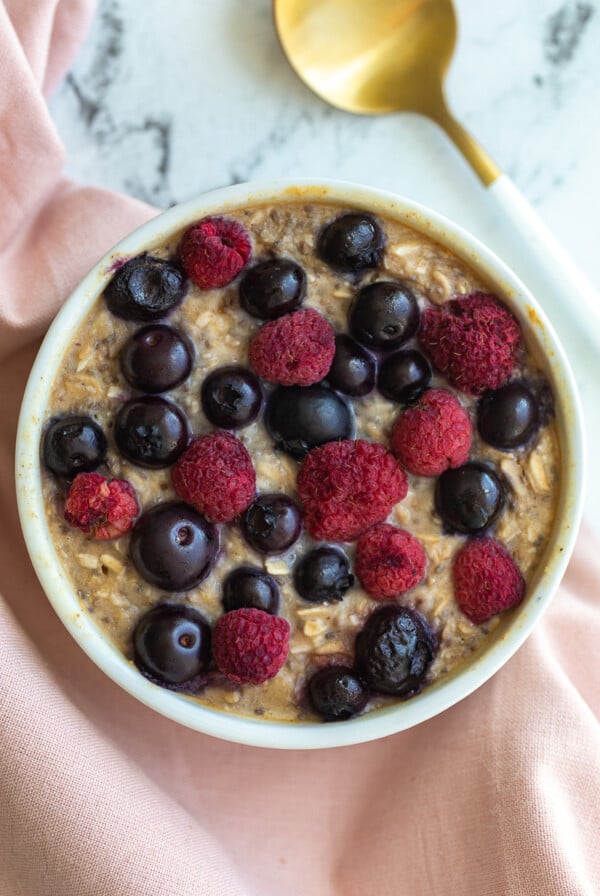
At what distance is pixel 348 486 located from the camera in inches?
49.0

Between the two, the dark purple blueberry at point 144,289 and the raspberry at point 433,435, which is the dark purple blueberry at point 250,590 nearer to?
the raspberry at point 433,435

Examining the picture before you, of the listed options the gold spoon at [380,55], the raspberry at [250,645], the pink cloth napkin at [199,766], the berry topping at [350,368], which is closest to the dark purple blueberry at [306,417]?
the berry topping at [350,368]

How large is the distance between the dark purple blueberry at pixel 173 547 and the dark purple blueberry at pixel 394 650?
0.25 meters

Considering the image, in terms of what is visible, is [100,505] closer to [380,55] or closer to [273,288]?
[273,288]

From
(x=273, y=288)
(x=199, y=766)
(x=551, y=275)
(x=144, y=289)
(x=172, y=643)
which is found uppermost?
(x=551, y=275)

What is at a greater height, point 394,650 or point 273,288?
point 273,288

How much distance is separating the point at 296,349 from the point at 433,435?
0.71 feet

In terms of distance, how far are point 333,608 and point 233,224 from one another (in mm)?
560

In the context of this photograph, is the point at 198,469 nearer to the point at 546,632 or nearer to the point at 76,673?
the point at 76,673

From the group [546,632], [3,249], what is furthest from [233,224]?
[546,632]

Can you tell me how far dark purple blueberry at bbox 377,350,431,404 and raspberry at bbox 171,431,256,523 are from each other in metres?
0.22

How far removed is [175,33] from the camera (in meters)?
1.58

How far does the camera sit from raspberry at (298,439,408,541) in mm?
1244

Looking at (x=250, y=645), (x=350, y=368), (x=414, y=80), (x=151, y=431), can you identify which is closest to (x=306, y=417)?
(x=350, y=368)
